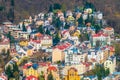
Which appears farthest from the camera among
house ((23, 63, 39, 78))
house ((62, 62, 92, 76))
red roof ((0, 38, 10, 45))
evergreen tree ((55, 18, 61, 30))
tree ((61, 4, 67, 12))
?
tree ((61, 4, 67, 12))

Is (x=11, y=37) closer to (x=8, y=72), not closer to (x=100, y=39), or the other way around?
(x=100, y=39)

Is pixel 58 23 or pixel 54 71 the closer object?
pixel 54 71

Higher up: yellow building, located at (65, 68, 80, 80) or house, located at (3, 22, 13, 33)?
house, located at (3, 22, 13, 33)

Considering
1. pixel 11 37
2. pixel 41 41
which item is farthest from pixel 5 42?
pixel 11 37

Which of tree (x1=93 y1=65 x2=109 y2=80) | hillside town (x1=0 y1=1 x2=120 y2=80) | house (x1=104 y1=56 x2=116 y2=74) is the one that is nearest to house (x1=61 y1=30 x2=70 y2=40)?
hillside town (x1=0 y1=1 x2=120 y2=80)

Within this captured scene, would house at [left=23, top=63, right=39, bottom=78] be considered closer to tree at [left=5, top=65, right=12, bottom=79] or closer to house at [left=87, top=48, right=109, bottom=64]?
tree at [left=5, top=65, right=12, bottom=79]

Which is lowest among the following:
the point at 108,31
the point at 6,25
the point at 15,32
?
the point at 108,31

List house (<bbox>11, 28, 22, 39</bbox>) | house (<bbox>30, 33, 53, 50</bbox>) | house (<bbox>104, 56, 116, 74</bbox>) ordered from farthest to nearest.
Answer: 1. house (<bbox>11, 28, 22, 39</bbox>)
2. house (<bbox>30, 33, 53, 50</bbox>)
3. house (<bbox>104, 56, 116, 74</bbox>)

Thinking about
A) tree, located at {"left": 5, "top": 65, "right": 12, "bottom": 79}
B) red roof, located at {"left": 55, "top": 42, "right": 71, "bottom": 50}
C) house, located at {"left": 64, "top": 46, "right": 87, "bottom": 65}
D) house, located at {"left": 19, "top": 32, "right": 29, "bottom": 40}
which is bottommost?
tree, located at {"left": 5, "top": 65, "right": 12, "bottom": 79}
